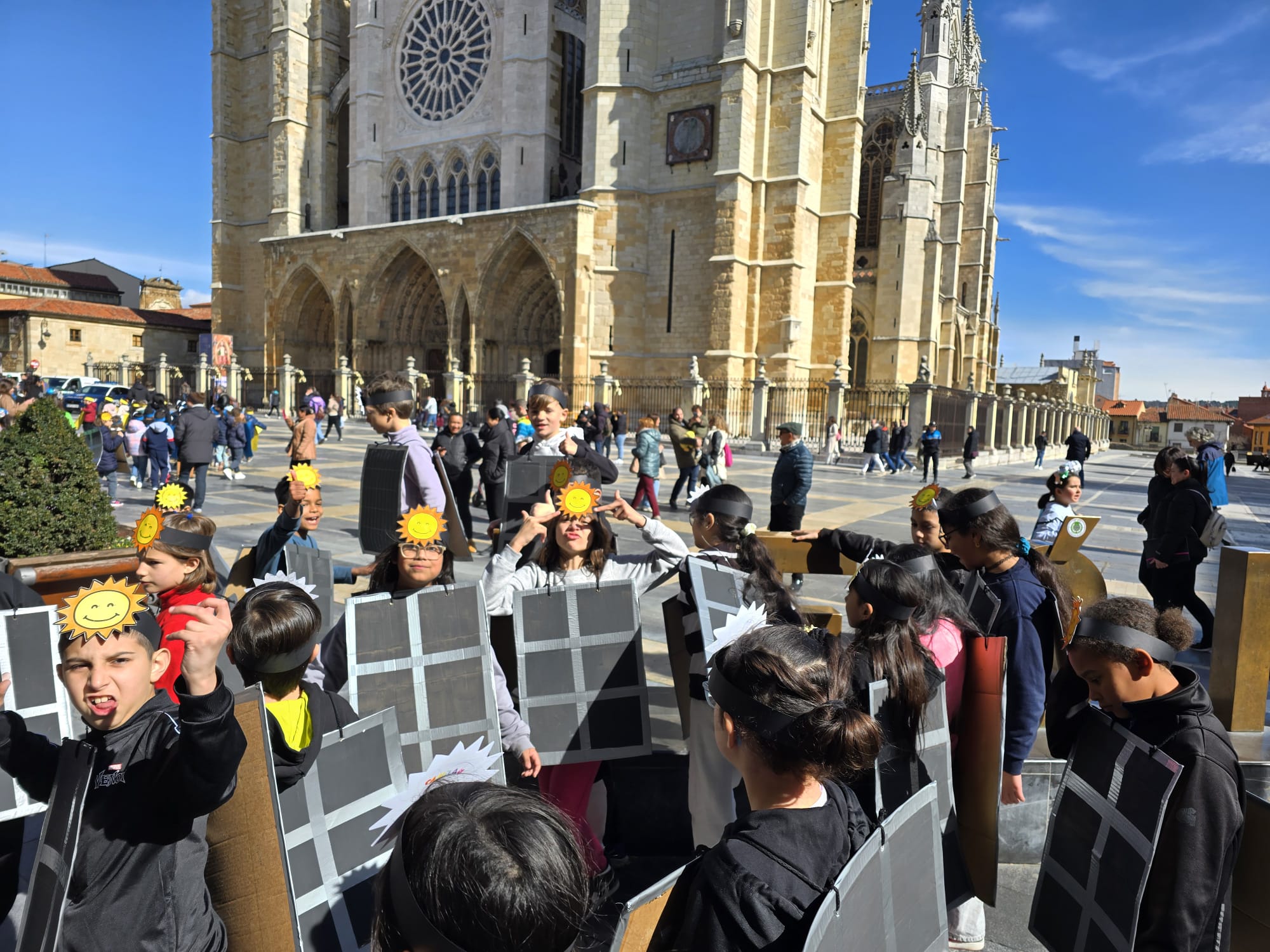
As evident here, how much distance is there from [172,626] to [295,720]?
0.49 meters

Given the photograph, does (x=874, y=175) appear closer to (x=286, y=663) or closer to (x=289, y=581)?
(x=289, y=581)

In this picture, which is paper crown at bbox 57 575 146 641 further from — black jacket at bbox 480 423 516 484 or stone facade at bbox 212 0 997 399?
stone facade at bbox 212 0 997 399

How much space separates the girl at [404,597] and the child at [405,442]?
124cm

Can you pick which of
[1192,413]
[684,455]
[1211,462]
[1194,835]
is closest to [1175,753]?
[1194,835]

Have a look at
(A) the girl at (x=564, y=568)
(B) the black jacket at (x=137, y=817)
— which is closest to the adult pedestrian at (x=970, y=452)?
(A) the girl at (x=564, y=568)

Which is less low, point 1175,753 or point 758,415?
point 758,415

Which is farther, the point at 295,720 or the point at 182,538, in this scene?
the point at 182,538

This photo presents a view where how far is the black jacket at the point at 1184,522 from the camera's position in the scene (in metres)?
5.45

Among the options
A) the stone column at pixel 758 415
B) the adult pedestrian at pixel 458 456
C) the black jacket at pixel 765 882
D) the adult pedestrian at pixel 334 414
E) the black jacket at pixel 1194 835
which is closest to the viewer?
the black jacket at pixel 765 882

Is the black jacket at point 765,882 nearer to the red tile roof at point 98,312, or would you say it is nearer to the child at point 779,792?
the child at point 779,792

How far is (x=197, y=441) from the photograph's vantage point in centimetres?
948

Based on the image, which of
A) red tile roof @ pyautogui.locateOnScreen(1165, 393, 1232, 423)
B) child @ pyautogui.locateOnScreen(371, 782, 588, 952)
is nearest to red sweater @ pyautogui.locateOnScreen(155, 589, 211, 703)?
child @ pyautogui.locateOnScreen(371, 782, 588, 952)

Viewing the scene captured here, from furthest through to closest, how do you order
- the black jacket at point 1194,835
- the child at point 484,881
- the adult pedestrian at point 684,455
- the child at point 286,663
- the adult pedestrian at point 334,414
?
the adult pedestrian at point 334,414 < the adult pedestrian at point 684,455 < the child at point 286,663 < the black jacket at point 1194,835 < the child at point 484,881

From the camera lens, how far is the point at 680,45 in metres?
24.5
